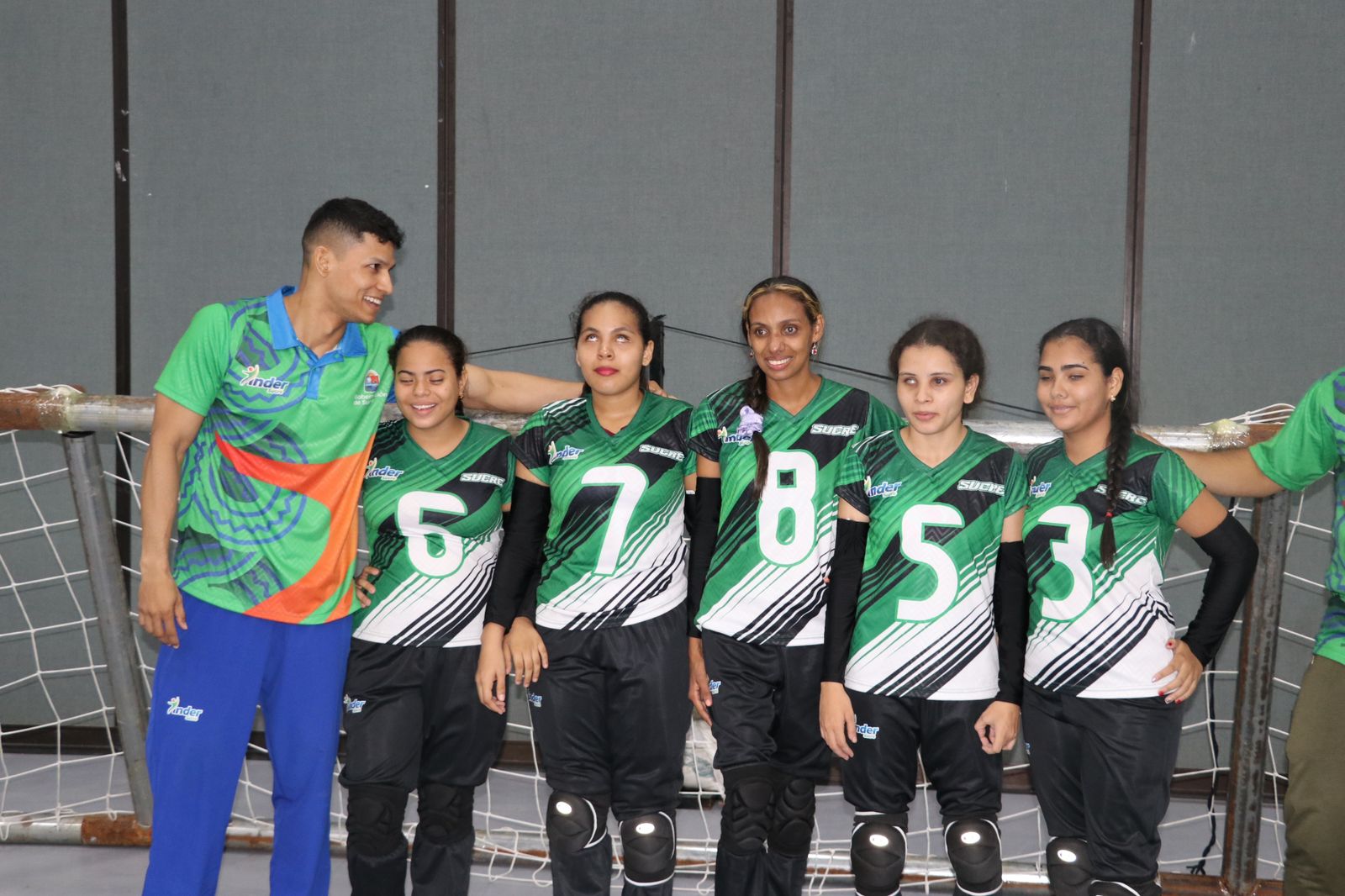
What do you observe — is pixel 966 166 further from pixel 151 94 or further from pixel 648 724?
pixel 151 94

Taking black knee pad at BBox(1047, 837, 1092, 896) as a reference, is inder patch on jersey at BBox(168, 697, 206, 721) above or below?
above

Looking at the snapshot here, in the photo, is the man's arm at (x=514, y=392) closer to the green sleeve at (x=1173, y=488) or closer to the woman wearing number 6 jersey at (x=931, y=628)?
the woman wearing number 6 jersey at (x=931, y=628)

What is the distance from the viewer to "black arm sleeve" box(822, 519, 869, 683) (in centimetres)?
226

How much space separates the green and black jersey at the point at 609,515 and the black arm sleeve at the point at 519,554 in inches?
1.1

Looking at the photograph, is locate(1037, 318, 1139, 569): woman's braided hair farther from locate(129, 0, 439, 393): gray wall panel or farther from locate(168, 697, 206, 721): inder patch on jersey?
locate(129, 0, 439, 393): gray wall panel

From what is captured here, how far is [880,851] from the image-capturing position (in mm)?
2256

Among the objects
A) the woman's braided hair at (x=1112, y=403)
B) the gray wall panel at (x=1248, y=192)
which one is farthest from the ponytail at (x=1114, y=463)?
the gray wall panel at (x=1248, y=192)

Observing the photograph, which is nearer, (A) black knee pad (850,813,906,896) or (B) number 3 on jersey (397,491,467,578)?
(A) black knee pad (850,813,906,896)

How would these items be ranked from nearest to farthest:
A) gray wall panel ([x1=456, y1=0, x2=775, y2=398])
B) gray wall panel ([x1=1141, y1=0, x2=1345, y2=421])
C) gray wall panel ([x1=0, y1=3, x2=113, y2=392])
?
gray wall panel ([x1=1141, y1=0, x2=1345, y2=421]) → gray wall panel ([x1=456, y1=0, x2=775, y2=398]) → gray wall panel ([x1=0, y1=3, x2=113, y2=392])

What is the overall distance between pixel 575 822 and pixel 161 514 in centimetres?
107

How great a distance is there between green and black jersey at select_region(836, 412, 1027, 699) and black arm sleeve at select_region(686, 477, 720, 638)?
0.97ft

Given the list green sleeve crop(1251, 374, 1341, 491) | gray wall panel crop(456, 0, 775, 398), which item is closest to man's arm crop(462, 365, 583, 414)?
green sleeve crop(1251, 374, 1341, 491)

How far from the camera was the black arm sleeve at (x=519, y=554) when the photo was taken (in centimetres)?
245

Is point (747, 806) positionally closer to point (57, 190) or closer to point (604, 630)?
point (604, 630)
